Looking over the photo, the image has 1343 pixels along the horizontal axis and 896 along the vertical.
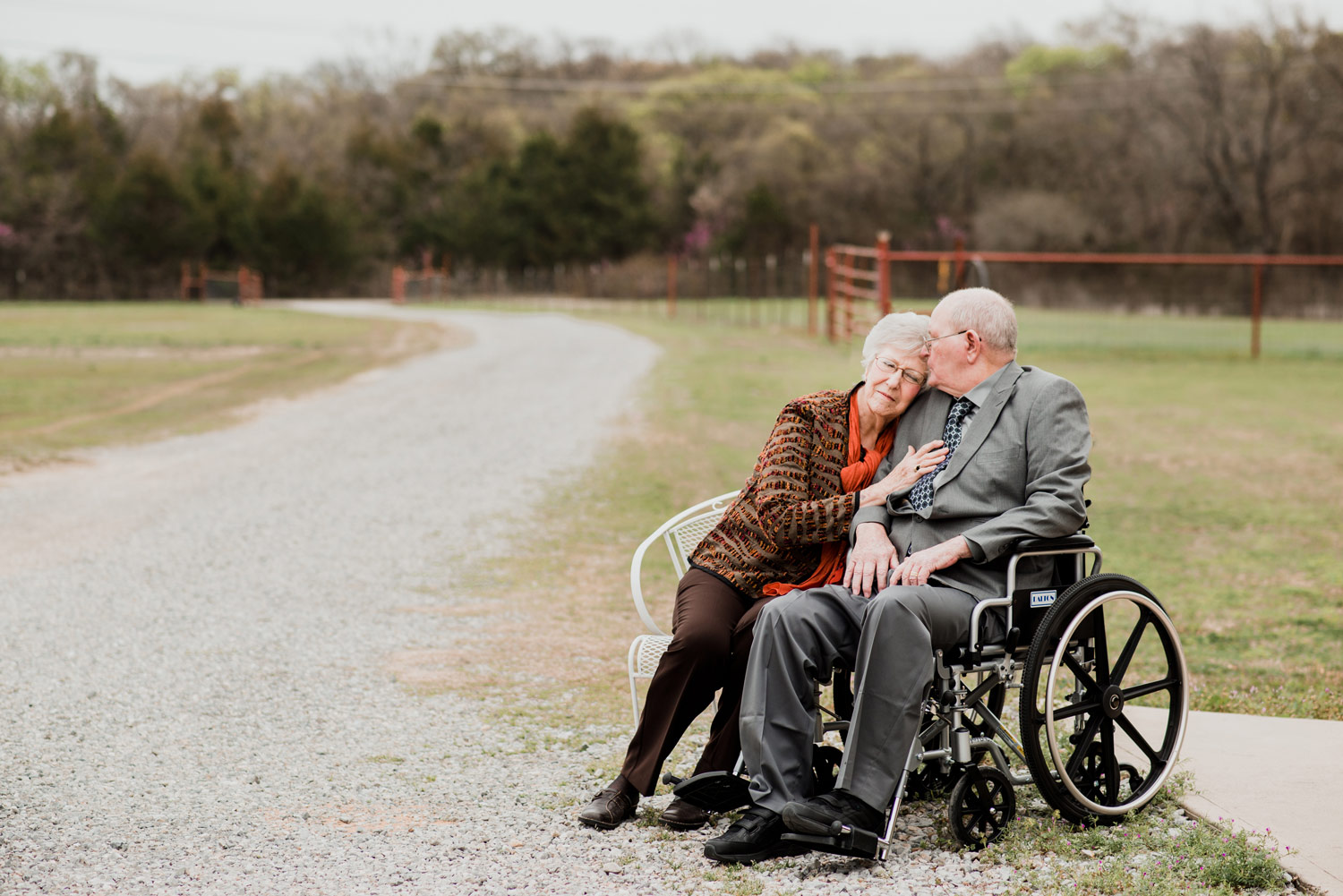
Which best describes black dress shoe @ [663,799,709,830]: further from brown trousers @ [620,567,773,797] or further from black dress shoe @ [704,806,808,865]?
black dress shoe @ [704,806,808,865]

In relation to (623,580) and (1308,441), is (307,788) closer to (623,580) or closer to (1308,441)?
(623,580)

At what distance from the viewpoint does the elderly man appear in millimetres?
3225

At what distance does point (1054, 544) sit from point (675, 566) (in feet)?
3.94

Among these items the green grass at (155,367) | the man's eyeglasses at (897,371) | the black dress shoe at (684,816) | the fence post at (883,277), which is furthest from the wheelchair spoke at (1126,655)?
the fence post at (883,277)

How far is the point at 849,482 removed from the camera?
377 cm

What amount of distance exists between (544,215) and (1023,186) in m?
19.9

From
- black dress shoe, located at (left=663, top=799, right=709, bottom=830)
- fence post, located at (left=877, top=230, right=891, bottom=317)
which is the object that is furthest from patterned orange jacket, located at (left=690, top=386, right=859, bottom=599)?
fence post, located at (left=877, top=230, right=891, bottom=317)

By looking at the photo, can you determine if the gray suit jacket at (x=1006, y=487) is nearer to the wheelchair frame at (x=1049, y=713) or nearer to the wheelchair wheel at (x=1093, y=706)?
the wheelchair frame at (x=1049, y=713)

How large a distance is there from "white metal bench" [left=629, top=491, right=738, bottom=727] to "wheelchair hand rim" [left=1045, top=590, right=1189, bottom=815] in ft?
3.47

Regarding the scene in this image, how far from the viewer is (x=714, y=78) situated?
225 feet

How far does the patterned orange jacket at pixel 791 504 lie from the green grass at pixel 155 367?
8.62 m

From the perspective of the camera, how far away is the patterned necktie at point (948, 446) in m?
3.64

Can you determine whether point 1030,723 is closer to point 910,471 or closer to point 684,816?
point 910,471

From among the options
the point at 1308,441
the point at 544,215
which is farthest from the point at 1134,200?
the point at 1308,441
